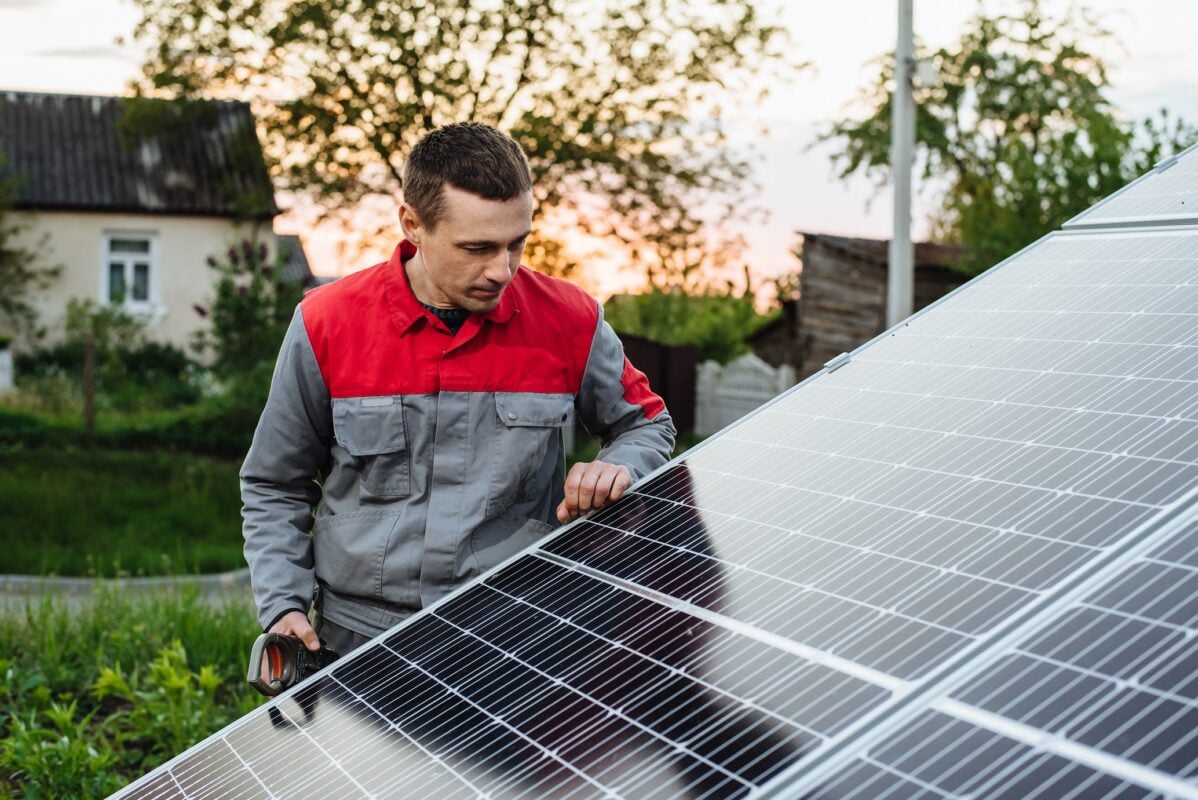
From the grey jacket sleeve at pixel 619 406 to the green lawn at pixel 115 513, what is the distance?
736 cm

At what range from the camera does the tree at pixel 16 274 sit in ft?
108

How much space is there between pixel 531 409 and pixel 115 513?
40.9 ft

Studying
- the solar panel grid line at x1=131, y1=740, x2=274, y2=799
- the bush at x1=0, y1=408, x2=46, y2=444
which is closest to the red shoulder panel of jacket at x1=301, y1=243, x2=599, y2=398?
the solar panel grid line at x1=131, y1=740, x2=274, y2=799

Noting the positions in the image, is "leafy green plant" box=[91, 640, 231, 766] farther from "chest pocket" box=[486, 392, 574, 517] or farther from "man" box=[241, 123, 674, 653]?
"chest pocket" box=[486, 392, 574, 517]

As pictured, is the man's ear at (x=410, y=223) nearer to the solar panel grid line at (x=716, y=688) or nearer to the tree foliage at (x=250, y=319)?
the solar panel grid line at (x=716, y=688)

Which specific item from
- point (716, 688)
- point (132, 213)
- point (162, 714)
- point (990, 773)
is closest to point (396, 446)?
point (716, 688)

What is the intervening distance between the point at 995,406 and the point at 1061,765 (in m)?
1.50

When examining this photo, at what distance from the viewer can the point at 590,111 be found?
23.7m

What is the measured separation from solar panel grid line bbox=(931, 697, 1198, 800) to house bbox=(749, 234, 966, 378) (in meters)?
27.6

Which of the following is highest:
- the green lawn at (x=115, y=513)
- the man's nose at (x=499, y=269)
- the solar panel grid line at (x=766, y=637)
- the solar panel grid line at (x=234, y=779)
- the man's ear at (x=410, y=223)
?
the man's ear at (x=410, y=223)

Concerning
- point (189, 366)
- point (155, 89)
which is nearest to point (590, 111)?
point (155, 89)

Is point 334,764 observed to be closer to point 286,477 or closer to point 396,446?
point 396,446

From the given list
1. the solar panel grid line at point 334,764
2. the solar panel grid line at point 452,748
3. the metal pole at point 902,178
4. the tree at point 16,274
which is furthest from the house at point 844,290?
the solar panel grid line at point 452,748

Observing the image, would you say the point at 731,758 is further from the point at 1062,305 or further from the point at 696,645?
the point at 1062,305
